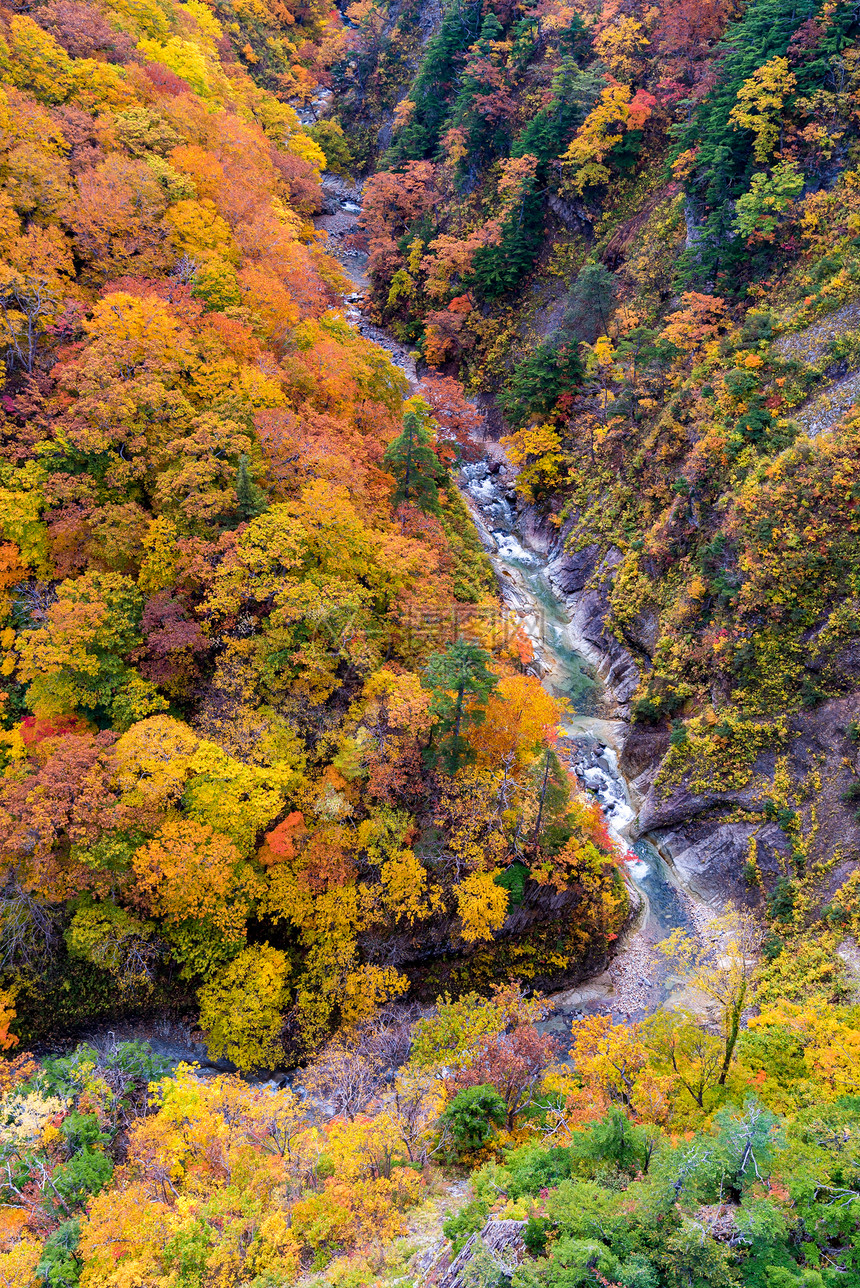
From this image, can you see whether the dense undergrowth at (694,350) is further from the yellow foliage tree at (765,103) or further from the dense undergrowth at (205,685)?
the dense undergrowth at (205,685)

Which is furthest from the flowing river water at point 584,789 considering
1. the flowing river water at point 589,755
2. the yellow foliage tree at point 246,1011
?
the yellow foliage tree at point 246,1011

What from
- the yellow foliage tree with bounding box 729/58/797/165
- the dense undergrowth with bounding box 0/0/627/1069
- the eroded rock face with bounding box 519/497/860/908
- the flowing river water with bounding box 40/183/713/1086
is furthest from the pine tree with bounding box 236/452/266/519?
the yellow foliage tree with bounding box 729/58/797/165

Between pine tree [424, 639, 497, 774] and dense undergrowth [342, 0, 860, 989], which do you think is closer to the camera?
pine tree [424, 639, 497, 774]

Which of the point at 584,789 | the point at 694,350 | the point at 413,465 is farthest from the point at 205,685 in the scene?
the point at 694,350

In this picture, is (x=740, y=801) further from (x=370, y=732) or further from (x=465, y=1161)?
(x=465, y=1161)

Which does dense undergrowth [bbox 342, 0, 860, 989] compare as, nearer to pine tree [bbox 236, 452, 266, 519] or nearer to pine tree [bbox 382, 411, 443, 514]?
pine tree [bbox 382, 411, 443, 514]

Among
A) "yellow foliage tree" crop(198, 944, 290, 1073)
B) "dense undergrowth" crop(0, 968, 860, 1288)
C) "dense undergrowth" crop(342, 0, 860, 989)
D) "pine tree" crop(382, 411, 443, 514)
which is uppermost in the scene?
"dense undergrowth" crop(342, 0, 860, 989)
